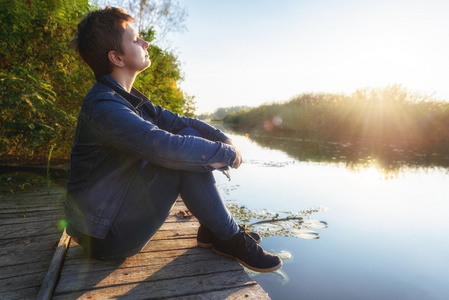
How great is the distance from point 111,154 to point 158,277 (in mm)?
727

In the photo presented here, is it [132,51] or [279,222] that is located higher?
[132,51]

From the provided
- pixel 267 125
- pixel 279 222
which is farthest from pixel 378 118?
pixel 279 222

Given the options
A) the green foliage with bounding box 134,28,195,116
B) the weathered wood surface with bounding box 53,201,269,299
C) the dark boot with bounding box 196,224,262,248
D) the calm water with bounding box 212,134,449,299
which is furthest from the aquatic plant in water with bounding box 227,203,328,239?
the green foliage with bounding box 134,28,195,116

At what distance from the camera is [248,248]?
156 cm

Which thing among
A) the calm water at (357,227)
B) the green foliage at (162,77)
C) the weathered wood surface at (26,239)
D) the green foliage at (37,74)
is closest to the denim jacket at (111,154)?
the weathered wood surface at (26,239)

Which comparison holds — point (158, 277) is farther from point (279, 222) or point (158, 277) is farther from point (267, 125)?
point (267, 125)

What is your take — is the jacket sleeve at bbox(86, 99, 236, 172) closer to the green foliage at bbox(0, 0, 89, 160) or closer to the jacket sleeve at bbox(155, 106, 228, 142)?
the jacket sleeve at bbox(155, 106, 228, 142)

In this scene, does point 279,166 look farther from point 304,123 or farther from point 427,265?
point 304,123

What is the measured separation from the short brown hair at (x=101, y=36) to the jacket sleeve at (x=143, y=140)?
1.26 ft

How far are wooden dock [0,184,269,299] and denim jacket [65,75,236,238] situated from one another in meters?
0.28

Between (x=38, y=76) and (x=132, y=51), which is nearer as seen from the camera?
(x=132, y=51)

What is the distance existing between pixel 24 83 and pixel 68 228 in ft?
7.79

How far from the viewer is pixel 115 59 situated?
4.78ft

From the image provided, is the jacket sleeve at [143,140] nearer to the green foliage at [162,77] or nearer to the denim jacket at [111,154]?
the denim jacket at [111,154]
